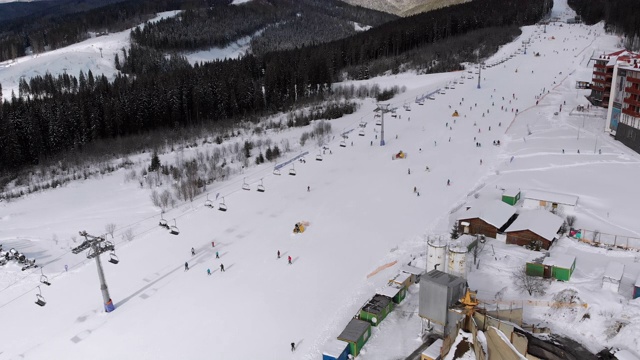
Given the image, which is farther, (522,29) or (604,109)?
(522,29)

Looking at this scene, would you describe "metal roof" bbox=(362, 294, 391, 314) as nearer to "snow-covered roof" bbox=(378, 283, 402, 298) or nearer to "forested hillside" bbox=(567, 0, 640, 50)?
"snow-covered roof" bbox=(378, 283, 402, 298)

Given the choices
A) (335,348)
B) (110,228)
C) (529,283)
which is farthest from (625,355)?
(110,228)

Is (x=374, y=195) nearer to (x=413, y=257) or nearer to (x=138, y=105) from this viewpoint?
(x=413, y=257)

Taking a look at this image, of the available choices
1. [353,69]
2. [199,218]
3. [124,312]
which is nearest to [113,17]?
[353,69]

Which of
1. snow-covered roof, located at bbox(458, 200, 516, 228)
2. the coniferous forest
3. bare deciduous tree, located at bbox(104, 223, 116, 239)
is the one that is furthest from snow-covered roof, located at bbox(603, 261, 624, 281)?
the coniferous forest

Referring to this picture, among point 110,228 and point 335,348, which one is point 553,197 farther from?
point 110,228

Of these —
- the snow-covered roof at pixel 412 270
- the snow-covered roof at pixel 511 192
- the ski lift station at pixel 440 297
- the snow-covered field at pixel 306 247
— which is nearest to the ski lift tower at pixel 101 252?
the snow-covered field at pixel 306 247

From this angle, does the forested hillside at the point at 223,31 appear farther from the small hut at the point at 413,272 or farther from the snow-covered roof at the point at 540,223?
the small hut at the point at 413,272
